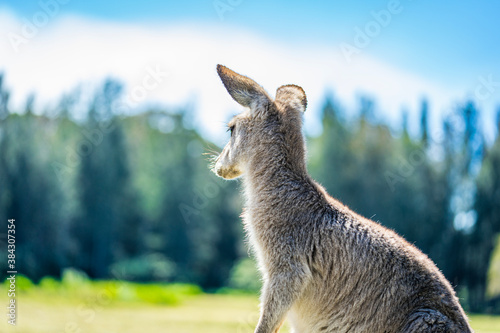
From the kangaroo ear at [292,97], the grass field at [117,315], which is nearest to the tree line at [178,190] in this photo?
the grass field at [117,315]

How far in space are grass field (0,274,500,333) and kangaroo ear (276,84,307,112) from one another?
309 centimetres

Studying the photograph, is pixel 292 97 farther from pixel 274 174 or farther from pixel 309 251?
pixel 309 251

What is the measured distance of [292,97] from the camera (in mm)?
5145

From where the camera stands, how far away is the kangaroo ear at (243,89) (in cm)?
468

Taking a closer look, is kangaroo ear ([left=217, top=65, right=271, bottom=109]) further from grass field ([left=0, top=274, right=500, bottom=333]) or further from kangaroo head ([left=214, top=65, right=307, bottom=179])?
grass field ([left=0, top=274, right=500, bottom=333])

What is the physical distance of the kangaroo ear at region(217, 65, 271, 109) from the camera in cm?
468

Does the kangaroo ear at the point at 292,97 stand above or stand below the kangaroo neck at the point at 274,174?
above

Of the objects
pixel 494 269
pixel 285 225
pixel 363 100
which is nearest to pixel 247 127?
pixel 285 225

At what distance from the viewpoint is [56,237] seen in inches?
1240

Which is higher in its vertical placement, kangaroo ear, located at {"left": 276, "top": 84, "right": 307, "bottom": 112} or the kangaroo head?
kangaroo ear, located at {"left": 276, "top": 84, "right": 307, "bottom": 112}

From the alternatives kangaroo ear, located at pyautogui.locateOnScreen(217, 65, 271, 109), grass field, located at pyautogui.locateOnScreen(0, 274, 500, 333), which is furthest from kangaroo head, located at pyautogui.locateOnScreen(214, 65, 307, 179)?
grass field, located at pyautogui.locateOnScreen(0, 274, 500, 333)

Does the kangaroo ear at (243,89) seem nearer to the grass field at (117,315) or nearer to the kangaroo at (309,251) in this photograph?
the kangaroo at (309,251)

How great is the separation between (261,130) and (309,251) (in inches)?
46.4

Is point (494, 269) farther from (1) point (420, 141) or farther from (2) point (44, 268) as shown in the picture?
(2) point (44, 268)
